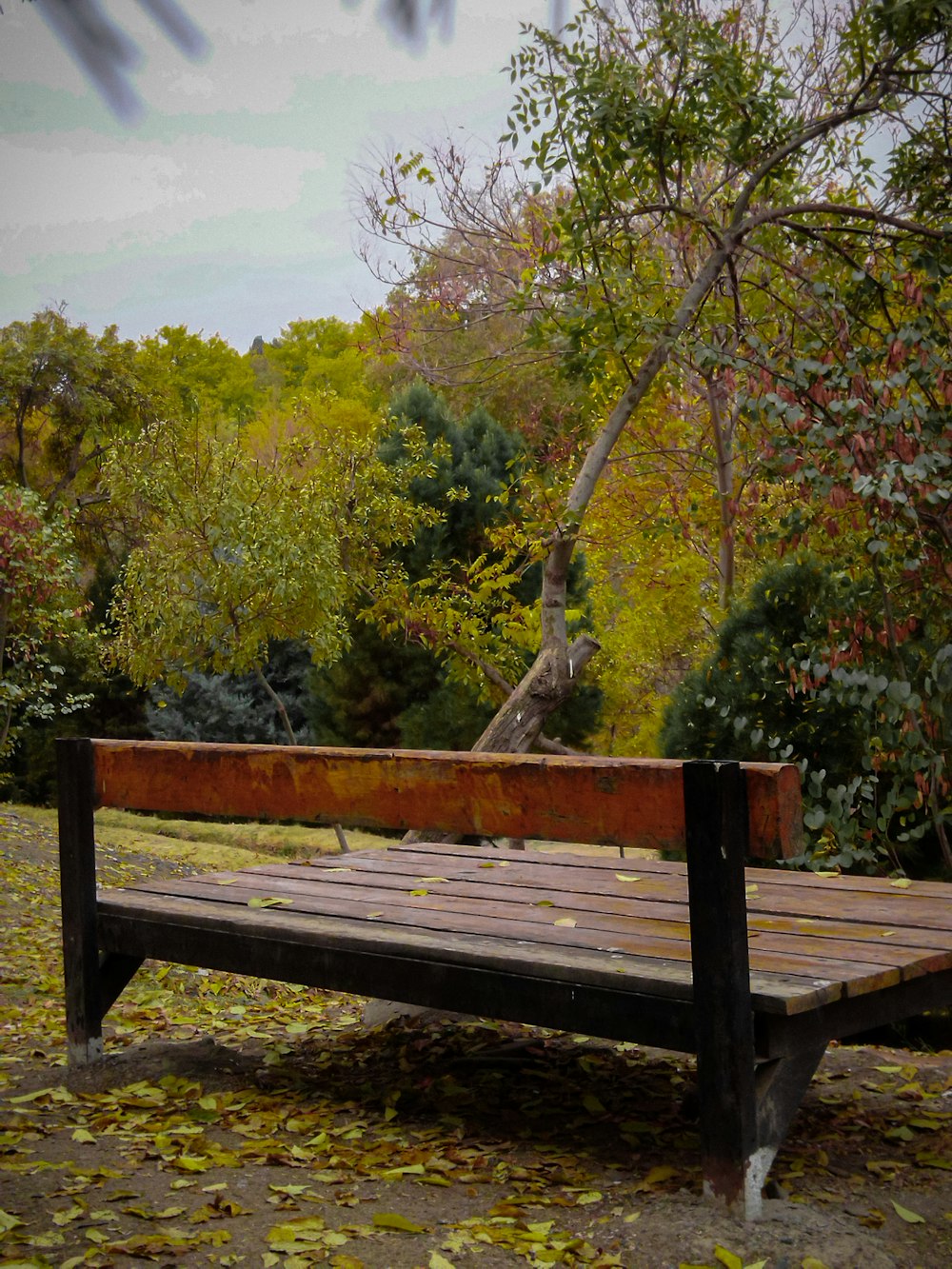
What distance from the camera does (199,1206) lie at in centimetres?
250

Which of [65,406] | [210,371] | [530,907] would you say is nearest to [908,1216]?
[530,907]

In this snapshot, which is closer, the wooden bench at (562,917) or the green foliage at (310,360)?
the wooden bench at (562,917)

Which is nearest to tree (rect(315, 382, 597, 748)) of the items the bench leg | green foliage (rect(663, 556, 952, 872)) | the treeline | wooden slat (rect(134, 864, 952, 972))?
the treeline

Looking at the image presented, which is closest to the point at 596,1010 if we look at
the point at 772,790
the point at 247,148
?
the point at 772,790

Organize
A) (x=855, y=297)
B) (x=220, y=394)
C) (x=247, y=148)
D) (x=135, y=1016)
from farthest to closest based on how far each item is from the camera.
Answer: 1. (x=220, y=394)
2. (x=855, y=297)
3. (x=135, y=1016)
4. (x=247, y=148)

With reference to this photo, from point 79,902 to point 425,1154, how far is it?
1.27m

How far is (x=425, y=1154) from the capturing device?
2873 mm

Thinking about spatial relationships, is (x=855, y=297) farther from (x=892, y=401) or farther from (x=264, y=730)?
(x=264, y=730)

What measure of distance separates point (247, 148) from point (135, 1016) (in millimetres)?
4085

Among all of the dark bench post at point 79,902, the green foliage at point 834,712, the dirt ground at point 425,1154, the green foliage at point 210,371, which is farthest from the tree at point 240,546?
the green foliage at point 210,371

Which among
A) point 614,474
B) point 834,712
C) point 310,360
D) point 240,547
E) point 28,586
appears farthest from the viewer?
point 310,360

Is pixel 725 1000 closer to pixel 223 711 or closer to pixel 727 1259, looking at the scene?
pixel 727 1259

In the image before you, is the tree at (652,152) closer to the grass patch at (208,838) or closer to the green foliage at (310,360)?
the grass patch at (208,838)

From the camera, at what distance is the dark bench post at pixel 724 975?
2246 millimetres
